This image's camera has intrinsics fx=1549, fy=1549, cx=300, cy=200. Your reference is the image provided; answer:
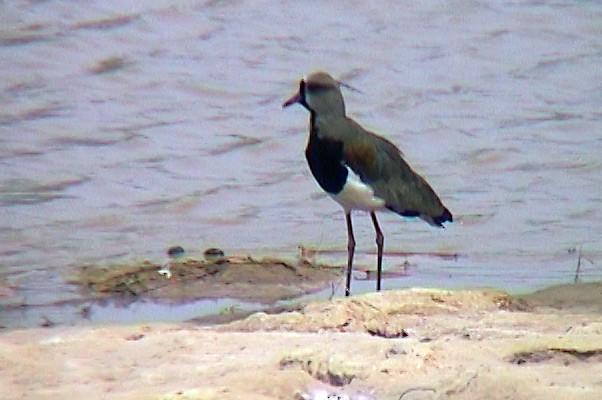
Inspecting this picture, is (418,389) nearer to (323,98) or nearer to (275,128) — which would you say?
(323,98)

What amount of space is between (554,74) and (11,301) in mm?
6032

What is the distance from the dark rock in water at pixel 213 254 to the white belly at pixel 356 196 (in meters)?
0.81

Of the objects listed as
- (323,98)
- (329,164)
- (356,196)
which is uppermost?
(323,98)

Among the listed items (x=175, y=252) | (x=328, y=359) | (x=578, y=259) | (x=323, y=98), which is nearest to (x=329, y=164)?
(x=323, y=98)

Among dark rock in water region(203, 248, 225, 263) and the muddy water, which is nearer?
dark rock in water region(203, 248, 225, 263)

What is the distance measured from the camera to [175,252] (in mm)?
7684

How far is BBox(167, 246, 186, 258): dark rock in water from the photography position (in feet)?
25.0

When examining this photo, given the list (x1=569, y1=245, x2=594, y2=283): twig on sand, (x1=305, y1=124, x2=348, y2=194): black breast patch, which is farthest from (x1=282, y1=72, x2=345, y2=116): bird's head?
(x1=569, y1=245, x2=594, y2=283): twig on sand

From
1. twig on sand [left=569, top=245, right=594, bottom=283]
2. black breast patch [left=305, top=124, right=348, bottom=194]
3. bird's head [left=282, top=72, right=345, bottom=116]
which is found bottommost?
twig on sand [left=569, top=245, right=594, bottom=283]

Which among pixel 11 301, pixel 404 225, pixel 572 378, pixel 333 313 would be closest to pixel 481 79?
pixel 404 225

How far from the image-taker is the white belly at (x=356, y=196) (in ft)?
22.2

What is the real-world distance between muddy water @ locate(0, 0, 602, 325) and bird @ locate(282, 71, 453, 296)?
41cm

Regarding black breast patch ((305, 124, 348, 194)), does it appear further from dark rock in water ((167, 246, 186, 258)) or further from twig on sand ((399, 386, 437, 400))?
twig on sand ((399, 386, 437, 400))

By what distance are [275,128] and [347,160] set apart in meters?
3.71
